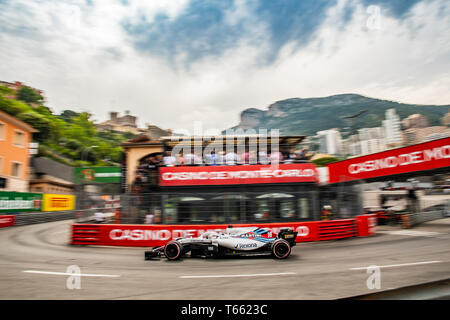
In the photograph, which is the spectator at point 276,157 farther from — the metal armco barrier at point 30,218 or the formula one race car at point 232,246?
the metal armco barrier at point 30,218

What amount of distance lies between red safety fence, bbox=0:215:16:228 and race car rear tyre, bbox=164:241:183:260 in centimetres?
1467

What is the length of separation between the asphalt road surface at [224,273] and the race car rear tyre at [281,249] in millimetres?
198

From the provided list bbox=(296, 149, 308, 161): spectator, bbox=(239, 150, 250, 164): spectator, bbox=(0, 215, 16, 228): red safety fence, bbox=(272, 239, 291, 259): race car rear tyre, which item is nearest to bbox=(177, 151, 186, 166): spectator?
bbox=(239, 150, 250, 164): spectator

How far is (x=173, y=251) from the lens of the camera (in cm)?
789

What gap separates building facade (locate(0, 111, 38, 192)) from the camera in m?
24.7

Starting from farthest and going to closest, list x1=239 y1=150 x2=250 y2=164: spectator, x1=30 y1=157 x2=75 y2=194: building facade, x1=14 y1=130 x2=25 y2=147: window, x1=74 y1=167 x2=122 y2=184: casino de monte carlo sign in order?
x1=74 y1=167 x2=122 y2=184: casino de monte carlo sign → x1=30 y1=157 x2=75 y2=194: building facade → x1=14 y1=130 x2=25 y2=147: window → x1=239 y1=150 x2=250 y2=164: spectator

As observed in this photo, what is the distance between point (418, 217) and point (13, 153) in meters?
32.6

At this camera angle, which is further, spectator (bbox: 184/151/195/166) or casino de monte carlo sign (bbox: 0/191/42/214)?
casino de monte carlo sign (bbox: 0/191/42/214)

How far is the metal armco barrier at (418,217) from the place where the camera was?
14008mm

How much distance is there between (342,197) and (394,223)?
6.51 meters

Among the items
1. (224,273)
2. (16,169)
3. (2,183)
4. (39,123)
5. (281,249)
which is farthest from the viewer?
(39,123)

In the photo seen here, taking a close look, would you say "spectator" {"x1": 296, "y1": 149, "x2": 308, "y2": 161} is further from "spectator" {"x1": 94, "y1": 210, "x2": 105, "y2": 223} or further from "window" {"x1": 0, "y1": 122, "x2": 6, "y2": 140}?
"window" {"x1": 0, "y1": 122, "x2": 6, "y2": 140}

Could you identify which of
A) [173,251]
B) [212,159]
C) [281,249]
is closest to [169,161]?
[212,159]

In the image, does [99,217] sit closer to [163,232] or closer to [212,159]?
[163,232]
